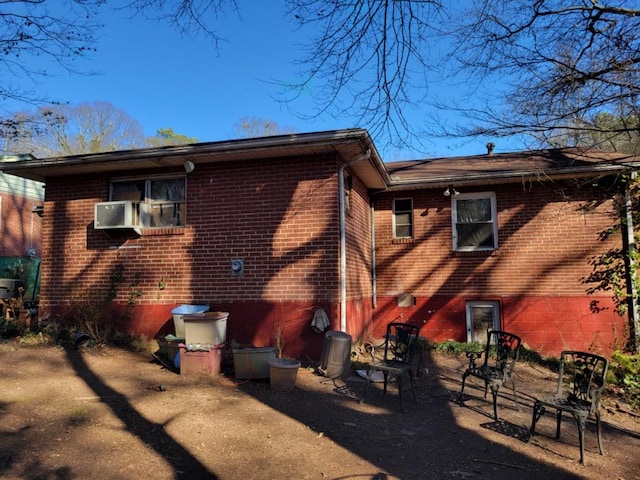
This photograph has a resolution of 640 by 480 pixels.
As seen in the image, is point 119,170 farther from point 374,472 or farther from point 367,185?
point 374,472

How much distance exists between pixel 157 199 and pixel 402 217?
541 centimetres

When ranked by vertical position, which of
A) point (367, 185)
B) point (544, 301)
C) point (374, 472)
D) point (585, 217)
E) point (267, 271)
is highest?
point (367, 185)

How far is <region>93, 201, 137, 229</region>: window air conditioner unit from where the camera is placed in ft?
27.6

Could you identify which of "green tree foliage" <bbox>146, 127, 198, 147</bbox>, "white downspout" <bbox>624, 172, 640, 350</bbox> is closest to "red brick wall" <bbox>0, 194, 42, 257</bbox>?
"green tree foliage" <bbox>146, 127, 198, 147</bbox>

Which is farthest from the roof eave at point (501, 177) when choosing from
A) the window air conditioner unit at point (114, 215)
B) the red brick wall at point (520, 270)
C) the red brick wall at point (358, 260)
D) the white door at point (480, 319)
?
the window air conditioner unit at point (114, 215)

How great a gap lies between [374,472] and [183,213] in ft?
20.4

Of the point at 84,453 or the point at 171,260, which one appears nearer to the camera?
the point at 84,453

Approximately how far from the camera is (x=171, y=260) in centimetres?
852

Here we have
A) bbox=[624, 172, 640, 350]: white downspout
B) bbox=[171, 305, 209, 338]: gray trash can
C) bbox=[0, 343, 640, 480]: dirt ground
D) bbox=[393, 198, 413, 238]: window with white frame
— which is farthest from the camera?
bbox=[393, 198, 413, 238]: window with white frame

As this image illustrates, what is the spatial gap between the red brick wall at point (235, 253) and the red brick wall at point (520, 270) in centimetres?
315

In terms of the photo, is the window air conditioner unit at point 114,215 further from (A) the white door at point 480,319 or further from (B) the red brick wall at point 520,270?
(A) the white door at point 480,319

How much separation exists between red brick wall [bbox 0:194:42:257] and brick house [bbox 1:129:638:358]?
43.6ft

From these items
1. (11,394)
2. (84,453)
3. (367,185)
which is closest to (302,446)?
(84,453)

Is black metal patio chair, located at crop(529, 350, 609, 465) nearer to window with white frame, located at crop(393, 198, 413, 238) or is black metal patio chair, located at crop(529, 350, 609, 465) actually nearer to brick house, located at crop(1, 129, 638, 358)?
brick house, located at crop(1, 129, 638, 358)
